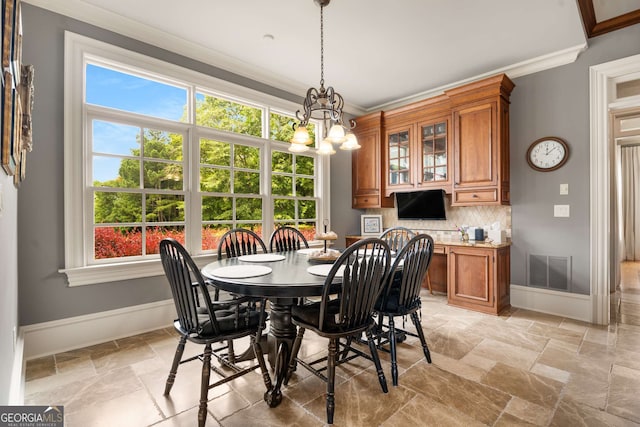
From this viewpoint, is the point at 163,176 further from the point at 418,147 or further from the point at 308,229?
the point at 418,147

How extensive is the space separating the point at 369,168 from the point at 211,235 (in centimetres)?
265

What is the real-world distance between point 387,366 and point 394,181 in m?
2.98

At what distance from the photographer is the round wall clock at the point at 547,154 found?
3.49 m

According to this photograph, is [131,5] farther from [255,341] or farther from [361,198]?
[361,198]

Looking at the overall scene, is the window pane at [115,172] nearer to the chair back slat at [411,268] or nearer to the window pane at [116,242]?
the window pane at [116,242]

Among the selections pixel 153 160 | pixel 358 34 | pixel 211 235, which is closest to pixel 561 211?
pixel 358 34

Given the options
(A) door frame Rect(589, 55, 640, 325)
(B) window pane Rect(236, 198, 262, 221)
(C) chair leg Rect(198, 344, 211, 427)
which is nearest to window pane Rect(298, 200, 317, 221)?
(B) window pane Rect(236, 198, 262, 221)

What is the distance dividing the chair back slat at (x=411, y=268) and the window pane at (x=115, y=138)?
8.81 feet

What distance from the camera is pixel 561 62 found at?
3484mm

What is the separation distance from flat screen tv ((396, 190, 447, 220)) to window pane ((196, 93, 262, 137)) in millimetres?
2334

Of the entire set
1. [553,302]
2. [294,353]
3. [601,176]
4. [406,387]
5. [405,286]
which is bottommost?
[406,387]

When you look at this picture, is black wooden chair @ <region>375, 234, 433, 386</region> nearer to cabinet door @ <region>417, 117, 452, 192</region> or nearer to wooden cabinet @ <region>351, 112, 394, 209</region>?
cabinet door @ <region>417, 117, 452, 192</region>

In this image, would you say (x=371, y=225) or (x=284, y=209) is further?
(x=371, y=225)

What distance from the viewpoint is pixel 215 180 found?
143 inches
